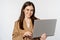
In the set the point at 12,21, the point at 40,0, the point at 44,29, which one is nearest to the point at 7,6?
the point at 12,21

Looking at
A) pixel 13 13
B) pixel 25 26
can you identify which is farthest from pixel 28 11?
pixel 13 13

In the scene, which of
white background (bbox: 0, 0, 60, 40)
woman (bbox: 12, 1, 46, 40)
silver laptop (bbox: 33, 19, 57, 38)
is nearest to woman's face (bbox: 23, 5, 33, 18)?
woman (bbox: 12, 1, 46, 40)

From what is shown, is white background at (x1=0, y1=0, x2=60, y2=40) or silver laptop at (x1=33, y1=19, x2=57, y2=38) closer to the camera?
silver laptop at (x1=33, y1=19, x2=57, y2=38)

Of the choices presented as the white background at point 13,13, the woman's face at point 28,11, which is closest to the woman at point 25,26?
the woman's face at point 28,11

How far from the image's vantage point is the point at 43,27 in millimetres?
1251

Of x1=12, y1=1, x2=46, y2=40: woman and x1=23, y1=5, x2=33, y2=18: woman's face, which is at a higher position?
x1=23, y1=5, x2=33, y2=18: woman's face

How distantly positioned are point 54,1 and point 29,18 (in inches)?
21.3

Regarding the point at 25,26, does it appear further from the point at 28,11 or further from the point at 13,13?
the point at 13,13

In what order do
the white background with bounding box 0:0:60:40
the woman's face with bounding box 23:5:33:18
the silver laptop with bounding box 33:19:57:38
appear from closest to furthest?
the silver laptop with bounding box 33:19:57:38, the woman's face with bounding box 23:5:33:18, the white background with bounding box 0:0:60:40

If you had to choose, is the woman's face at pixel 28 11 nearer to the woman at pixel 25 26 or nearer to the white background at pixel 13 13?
the woman at pixel 25 26

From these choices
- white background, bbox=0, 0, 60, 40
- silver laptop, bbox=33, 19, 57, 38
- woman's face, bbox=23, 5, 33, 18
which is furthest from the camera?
white background, bbox=0, 0, 60, 40

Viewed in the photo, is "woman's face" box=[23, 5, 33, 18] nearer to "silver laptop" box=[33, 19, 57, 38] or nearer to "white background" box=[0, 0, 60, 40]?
"silver laptop" box=[33, 19, 57, 38]

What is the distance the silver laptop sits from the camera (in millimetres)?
1226

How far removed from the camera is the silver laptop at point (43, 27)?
123 centimetres
